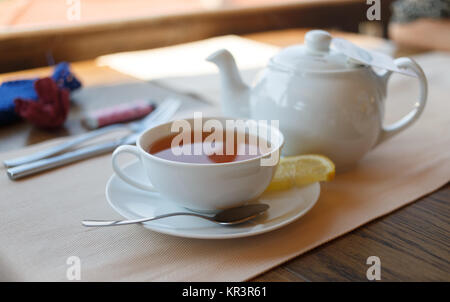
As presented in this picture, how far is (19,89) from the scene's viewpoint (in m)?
0.99

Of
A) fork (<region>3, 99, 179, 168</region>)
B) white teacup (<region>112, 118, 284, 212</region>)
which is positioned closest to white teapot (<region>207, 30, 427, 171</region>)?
white teacup (<region>112, 118, 284, 212</region>)

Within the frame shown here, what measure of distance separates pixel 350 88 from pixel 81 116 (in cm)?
57

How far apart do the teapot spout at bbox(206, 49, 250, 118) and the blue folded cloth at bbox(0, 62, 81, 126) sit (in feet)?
1.42

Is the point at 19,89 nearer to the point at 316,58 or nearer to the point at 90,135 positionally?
the point at 90,135

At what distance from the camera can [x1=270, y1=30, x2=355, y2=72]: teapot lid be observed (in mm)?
Result: 673

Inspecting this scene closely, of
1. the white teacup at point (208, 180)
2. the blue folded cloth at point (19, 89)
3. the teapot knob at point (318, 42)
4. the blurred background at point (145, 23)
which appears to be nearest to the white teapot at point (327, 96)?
the teapot knob at point (318, 42)

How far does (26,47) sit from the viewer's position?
1.41 m

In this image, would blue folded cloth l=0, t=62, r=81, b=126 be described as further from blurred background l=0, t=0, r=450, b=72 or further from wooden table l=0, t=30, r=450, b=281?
wooden table l=0, t=30, r=450, b=281

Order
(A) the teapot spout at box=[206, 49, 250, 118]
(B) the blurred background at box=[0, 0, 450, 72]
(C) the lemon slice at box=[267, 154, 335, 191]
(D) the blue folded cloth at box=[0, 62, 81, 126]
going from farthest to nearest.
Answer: (B) the blurred background at box=[0, 0, 450, 72], (D) the blue folded cloth at box=[0, 62, 81, 126], (A) the teapot spout at box=[206, 49, 250, 118], (C) the lemon slice at box=[267, 154, 335, 191]

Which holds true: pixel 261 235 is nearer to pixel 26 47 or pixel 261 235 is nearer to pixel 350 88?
pixel 350 88

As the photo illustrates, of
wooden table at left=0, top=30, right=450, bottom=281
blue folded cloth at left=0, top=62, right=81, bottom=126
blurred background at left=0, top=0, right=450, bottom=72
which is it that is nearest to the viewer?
wooden table at left=0, top=30, right=450, bottom=281

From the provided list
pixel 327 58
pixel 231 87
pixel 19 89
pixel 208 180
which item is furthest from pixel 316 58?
pixel 19 89
